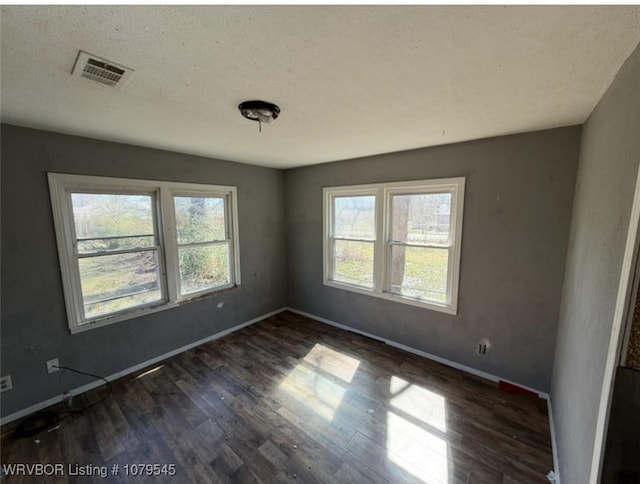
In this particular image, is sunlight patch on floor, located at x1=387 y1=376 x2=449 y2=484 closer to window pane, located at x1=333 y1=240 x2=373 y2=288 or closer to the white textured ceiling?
window pane, located at x1=333 y1=240 x2=373 y2=288

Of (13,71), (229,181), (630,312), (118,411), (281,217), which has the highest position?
(13,71)

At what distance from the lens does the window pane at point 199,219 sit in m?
2.98

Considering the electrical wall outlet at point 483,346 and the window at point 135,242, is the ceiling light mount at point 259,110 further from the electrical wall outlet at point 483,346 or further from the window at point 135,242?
the electrical wall outlet at point 483,346

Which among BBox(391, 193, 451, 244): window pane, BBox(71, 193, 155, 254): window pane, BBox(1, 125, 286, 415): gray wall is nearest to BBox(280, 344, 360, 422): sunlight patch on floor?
BBox(1, 125, 286, 415): gray wall

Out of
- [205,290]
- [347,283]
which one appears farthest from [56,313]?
[347,283]

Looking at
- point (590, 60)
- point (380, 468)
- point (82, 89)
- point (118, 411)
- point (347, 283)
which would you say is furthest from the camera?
point (347, 283)

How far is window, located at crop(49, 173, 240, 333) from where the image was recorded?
226 cm

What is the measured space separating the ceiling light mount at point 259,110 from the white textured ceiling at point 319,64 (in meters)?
0.07

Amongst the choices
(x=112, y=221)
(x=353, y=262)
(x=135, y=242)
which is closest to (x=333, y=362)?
(x=353, y=262)

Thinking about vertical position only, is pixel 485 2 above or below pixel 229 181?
above

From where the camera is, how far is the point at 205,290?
129 inches

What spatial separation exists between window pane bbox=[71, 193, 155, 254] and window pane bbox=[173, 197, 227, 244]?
304mm

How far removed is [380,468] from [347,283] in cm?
211

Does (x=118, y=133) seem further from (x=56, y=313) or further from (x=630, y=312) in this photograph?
(x=630, y=312)
